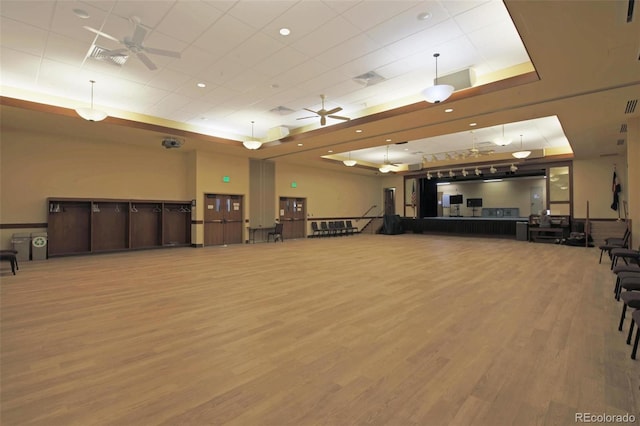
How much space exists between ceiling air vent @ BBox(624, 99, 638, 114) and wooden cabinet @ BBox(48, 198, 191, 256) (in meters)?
12.1

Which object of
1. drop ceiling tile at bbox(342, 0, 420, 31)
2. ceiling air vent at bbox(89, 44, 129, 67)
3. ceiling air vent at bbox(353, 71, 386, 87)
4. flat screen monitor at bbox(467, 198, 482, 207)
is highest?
drop ceiling tile at bbox(342, 0, 420, 31)

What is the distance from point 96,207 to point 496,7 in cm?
1085

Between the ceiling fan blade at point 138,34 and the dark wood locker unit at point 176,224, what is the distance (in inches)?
287

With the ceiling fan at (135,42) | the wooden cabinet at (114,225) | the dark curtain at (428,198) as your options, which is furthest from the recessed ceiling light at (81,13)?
the dark curtain at (428,198)

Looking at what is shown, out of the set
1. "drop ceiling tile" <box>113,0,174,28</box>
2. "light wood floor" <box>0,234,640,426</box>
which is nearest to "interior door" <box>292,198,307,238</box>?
"light wood floor" <box>0,234,640,426</box>

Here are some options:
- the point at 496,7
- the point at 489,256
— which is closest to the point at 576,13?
the point at 496,7

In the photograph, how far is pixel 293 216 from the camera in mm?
14672

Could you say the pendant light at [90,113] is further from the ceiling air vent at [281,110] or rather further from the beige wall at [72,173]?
the ceiling air vent at [281,110]

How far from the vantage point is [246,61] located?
18.4ft

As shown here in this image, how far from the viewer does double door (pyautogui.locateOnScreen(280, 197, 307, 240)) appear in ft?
46.9

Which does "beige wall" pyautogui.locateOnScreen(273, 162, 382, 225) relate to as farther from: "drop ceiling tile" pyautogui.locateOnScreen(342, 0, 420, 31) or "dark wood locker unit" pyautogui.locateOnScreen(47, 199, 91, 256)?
"drop ceiling tile" pyautogui.locateOnScreen(342, 0, 420, 31)

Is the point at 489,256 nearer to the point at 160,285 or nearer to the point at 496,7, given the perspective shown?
the point at 496,7

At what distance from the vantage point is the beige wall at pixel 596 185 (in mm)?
12000

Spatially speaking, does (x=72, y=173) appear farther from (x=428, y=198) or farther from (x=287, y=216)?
(x=428, y=198)
